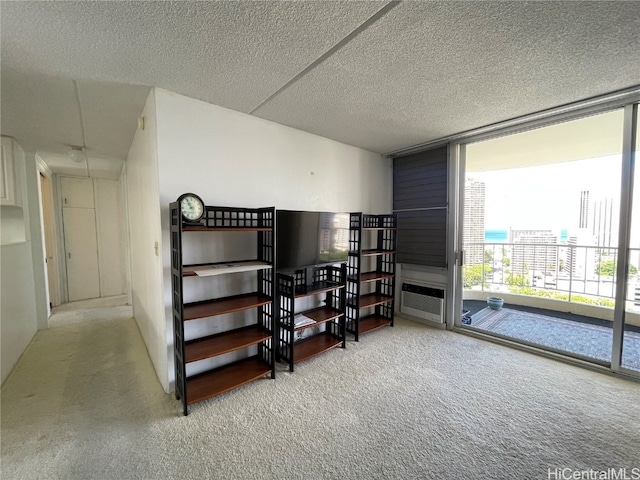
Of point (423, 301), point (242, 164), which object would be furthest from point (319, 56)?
point (423, 301)

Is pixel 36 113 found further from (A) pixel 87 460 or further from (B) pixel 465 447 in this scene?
(B) pixel 465 447

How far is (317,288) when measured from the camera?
2.70m

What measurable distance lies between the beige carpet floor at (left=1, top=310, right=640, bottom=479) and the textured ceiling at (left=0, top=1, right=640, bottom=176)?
2.42 m

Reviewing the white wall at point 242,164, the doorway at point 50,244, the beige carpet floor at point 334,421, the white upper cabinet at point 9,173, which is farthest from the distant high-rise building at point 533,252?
the doorway at point 50,244

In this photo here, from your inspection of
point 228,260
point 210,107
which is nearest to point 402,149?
point 210,107

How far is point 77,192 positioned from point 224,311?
4.95 meters

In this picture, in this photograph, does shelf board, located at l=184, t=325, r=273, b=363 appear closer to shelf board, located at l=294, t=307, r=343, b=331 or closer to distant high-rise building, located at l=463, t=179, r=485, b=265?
shelf board, located at l=294, t=307, r=343, b=331

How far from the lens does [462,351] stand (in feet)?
9.18

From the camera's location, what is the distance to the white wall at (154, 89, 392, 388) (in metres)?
A: 2.04

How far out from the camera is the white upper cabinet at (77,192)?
465 centimetres

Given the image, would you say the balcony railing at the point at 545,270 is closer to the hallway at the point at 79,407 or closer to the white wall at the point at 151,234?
the white wall at the point at 151,234

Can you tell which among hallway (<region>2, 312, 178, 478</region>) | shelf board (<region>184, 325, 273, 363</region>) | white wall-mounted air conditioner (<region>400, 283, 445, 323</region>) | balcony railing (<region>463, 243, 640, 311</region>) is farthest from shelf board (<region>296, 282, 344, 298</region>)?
balcony railing (<region>463, 243, 640, 311</region>)

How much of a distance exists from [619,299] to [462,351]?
1.42 meters

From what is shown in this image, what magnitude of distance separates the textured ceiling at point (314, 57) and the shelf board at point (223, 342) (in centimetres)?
205
